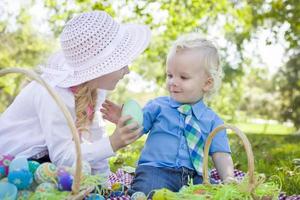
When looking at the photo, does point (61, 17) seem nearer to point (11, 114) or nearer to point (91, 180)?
point (11, 114)

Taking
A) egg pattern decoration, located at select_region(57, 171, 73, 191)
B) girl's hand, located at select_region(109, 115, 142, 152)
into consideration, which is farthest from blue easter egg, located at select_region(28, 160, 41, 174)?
girl's hand, located at select_region(109, 115, 142, 152)

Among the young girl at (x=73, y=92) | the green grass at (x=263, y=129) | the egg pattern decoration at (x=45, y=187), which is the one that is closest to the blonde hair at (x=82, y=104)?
the young girl at (x=73, y=92)

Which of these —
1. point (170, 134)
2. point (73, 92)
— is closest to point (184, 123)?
point (170, 134)

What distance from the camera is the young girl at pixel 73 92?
85.4 inches

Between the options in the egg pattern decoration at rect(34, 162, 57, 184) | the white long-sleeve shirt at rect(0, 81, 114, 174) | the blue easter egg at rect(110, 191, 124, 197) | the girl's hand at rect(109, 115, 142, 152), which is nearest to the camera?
the egg pattern decoration at rect(34, 162, 57, 184)

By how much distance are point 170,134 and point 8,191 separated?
1.00 meters

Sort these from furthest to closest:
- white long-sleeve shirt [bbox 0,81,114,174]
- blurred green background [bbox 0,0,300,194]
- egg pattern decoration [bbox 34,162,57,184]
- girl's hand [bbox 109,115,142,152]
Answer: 1. blurred green background [bbox 0,0,300,194]
2. white long-sleeve shirt [bbox 0,81,114,174]
3. girl's hand [bbox 109,115,142,152]
4. egg pattern decoration [bbox 34,162,57,184]

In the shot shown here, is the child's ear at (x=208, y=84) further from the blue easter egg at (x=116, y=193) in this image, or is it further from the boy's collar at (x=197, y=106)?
the blue easter egg at (x=116, y=193)

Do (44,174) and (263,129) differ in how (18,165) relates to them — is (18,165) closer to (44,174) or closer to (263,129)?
(44,174)

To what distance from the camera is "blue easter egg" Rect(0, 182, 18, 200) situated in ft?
5.74

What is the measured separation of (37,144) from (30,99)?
0.20 metres

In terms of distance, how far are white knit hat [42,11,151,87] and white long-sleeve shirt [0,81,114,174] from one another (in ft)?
0.29

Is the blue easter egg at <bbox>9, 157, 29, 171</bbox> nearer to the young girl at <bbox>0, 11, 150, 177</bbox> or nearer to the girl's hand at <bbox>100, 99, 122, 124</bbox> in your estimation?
the young girl at <bbox>0, 11, 150, 177</bbox>

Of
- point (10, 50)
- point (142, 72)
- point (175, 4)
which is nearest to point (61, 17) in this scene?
point (175, 4)
